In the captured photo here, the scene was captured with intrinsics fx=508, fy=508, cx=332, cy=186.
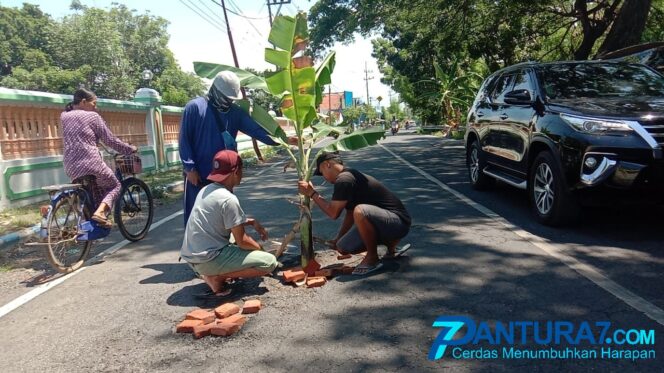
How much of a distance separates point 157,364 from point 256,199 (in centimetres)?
577

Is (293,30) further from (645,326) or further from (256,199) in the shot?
Result: (256,199)

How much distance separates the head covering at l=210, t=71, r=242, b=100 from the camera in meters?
4.43

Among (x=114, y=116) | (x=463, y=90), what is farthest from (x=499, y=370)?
(x=463, y=90)

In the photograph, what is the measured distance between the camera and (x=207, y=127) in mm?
4570

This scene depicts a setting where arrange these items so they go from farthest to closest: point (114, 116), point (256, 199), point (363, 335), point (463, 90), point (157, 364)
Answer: point (463, 90) → point (114, 116) → point (256, 199) → point (363, 335) → point (157, 364)

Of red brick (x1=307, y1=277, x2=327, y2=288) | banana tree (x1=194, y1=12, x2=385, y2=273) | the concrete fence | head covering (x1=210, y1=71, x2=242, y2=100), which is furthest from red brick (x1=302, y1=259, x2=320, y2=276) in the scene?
the concrete fence

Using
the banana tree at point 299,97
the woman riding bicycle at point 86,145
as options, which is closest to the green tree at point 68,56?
the woman riding bicycle at point 86,145

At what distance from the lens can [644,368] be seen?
2666 millimetres

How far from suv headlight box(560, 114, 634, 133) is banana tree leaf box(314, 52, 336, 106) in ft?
8.31

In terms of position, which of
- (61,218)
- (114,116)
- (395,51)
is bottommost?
(61,218)

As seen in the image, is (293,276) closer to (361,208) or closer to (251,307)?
(251,307)

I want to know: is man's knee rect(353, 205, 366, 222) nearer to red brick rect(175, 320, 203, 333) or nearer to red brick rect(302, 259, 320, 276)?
red brick rect(302, 259, 320, 276)

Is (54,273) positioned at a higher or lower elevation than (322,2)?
lower

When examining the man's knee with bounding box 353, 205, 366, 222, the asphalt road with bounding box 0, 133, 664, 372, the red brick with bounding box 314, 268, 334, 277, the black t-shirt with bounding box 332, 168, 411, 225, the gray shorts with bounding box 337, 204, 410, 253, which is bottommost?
the asphalt road with bounding box 0, 133, 664, 372
